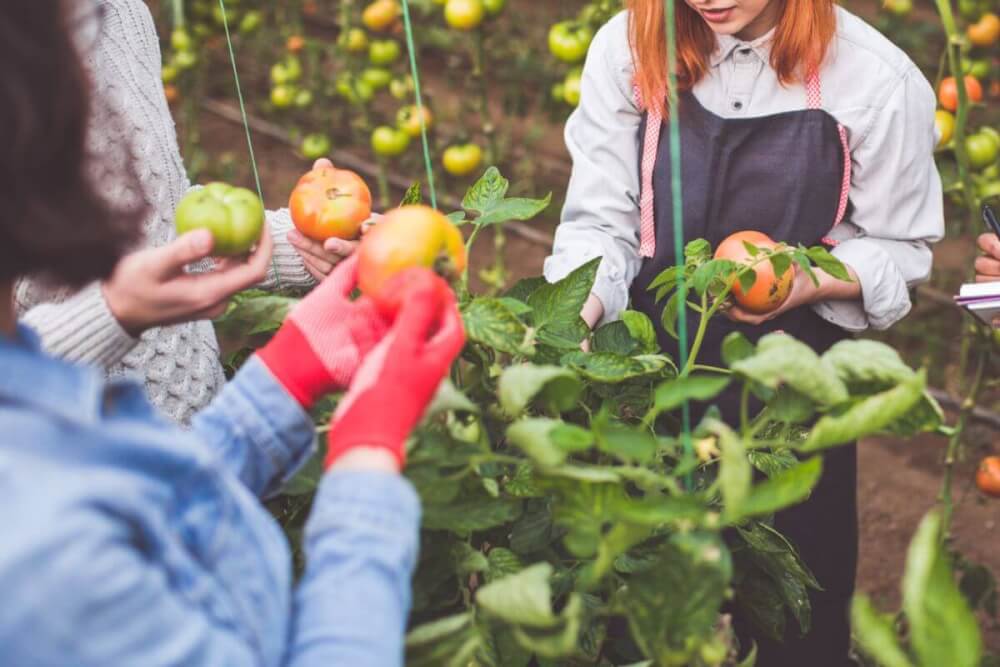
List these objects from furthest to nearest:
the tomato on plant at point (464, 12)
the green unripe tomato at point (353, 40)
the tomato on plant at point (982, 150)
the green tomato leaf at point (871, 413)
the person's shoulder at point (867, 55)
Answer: the green unripe tomato at point (353, 40) → the tomato on plant at point (464, 12) → the tomato on plant at point (982, 150) → the person's shoulder at point (867, 55) → the green tomato leaf at point (871, 413)

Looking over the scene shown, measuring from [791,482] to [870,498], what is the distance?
6.06ft

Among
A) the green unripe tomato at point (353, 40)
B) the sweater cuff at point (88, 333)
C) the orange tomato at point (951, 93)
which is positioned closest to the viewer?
the sweater cuff at point (88, 333)

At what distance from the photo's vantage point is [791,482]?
69cm

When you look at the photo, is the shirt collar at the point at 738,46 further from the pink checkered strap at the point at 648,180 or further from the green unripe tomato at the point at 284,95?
the green unripe tomato at the point at 284,95

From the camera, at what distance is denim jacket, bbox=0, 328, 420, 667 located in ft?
1.65

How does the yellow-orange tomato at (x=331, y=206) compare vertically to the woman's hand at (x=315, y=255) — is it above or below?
above

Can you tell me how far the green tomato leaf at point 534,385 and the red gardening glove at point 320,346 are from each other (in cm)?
10

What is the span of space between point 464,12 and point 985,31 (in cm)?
128

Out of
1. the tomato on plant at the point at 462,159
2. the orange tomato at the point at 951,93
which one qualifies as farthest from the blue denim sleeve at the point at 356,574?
the tomato on plant at the point at 462,159

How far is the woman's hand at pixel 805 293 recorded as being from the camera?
1.27 m

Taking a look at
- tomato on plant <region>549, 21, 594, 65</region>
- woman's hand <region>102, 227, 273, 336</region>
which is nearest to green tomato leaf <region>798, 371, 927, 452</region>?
woman's hand <region>102, 227, 273, 336</region>

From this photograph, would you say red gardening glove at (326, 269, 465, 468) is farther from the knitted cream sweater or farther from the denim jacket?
the knitted cream sweater

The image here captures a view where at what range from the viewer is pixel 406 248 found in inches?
32.7

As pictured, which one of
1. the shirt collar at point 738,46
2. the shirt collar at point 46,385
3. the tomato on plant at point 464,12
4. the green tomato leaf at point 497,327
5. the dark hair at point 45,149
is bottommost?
the tomato on plant at point 464,12
